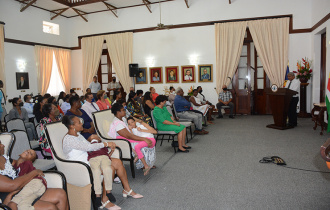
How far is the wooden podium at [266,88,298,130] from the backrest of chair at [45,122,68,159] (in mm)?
5732

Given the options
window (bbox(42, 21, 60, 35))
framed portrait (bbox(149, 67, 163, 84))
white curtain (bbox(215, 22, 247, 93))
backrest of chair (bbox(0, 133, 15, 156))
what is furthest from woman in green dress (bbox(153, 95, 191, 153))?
window (bbox(42, 21, 60, 35))

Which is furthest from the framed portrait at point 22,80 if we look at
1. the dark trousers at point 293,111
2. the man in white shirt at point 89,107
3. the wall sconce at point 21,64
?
the dark trousers at point 293,111

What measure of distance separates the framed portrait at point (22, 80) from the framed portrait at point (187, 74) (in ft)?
21.4

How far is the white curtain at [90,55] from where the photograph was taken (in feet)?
40.8

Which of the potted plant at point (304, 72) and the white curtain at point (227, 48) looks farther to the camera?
the white curtain at point (227, 48)

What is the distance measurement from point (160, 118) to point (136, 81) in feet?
23.3

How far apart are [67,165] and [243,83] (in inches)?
353

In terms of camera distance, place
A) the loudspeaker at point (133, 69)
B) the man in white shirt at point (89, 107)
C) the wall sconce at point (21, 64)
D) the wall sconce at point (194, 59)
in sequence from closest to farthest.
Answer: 1. the man in white shirt at point (89, 107)
2. the wall sconce at point (21, 64)
3. the wall sconce at point (194, 59)
4. the loudspeaker at point (133, 69)

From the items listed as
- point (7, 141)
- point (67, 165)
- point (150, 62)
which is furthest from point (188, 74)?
point (7, 141)

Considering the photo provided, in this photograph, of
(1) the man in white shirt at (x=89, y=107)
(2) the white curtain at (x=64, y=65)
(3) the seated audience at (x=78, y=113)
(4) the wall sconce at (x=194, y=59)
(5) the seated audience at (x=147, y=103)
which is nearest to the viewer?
(3) the seated audience at (x=78, y=113)

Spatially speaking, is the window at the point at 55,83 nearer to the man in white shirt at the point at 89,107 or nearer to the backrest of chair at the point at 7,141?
the man in white shirt at the point at 89,107

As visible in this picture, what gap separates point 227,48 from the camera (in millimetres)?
10406

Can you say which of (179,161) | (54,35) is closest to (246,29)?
(179,161)

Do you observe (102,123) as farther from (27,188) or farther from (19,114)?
(19,114)
